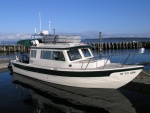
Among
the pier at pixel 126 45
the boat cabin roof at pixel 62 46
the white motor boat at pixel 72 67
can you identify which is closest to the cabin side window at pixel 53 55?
the white motor boat at pixel 72 67

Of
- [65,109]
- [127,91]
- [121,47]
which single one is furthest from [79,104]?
[121,47]

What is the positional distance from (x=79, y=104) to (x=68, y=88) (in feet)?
8.55

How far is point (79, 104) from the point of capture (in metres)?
11.2

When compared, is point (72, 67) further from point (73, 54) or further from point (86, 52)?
point (86, 52)

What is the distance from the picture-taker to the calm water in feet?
34.2

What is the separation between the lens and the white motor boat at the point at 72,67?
12336 millimetres

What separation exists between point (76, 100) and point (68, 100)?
0.40 m

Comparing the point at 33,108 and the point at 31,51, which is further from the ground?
the point at 31,51

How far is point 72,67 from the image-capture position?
44.6 feet

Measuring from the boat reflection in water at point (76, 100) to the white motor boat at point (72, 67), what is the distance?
0.40m

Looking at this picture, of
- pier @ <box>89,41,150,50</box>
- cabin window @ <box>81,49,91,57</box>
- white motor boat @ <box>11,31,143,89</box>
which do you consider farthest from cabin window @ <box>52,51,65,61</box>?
pier @ <box>89,41,150,50</box>

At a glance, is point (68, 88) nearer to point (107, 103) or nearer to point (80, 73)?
point (80, 73)

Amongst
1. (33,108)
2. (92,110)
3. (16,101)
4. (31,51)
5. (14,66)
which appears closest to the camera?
(92,110)

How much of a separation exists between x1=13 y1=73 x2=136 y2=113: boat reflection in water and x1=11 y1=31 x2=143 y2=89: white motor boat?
1.30 ft
